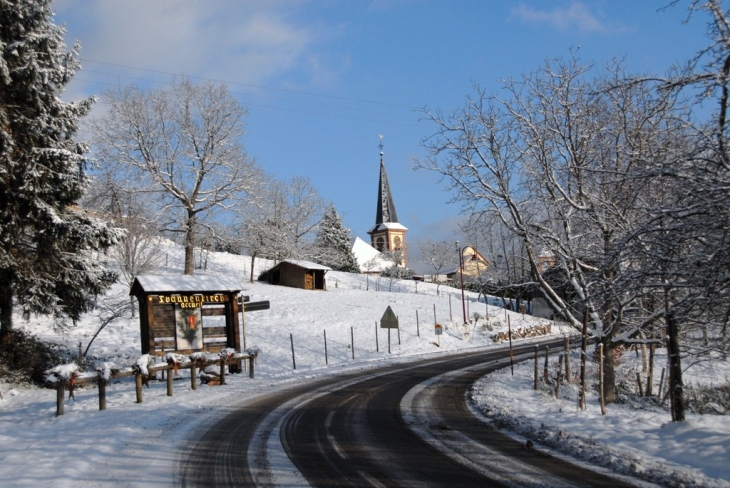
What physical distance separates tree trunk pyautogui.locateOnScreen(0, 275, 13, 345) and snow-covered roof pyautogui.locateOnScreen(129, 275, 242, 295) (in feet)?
12.1

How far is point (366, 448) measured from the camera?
28.5ft

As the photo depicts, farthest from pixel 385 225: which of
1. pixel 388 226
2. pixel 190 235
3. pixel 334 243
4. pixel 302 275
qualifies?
pixel 190 235

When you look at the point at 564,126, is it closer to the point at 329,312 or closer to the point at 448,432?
the point at 448,432

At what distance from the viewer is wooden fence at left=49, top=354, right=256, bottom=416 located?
12.2 metres

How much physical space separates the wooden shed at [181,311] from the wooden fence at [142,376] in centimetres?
152

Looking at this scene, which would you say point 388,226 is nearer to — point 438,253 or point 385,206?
point 385,206

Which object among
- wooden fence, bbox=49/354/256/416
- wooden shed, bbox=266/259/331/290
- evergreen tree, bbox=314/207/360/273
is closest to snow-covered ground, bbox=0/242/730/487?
wooden fence, bbox=49/354/256/416

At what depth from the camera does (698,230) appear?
649 cm

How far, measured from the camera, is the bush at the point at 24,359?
658 inches

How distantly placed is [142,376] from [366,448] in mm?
8533

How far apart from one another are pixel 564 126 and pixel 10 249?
15.6m

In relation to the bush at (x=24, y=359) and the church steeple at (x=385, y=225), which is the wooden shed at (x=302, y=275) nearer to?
the bush at (x=24, y=359)

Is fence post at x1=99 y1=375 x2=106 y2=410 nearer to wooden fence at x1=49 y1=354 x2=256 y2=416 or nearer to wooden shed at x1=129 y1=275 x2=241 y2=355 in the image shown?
wooden fence at x1=49 y1=354 x2=256 y2=416

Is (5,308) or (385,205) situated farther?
(385,205)
